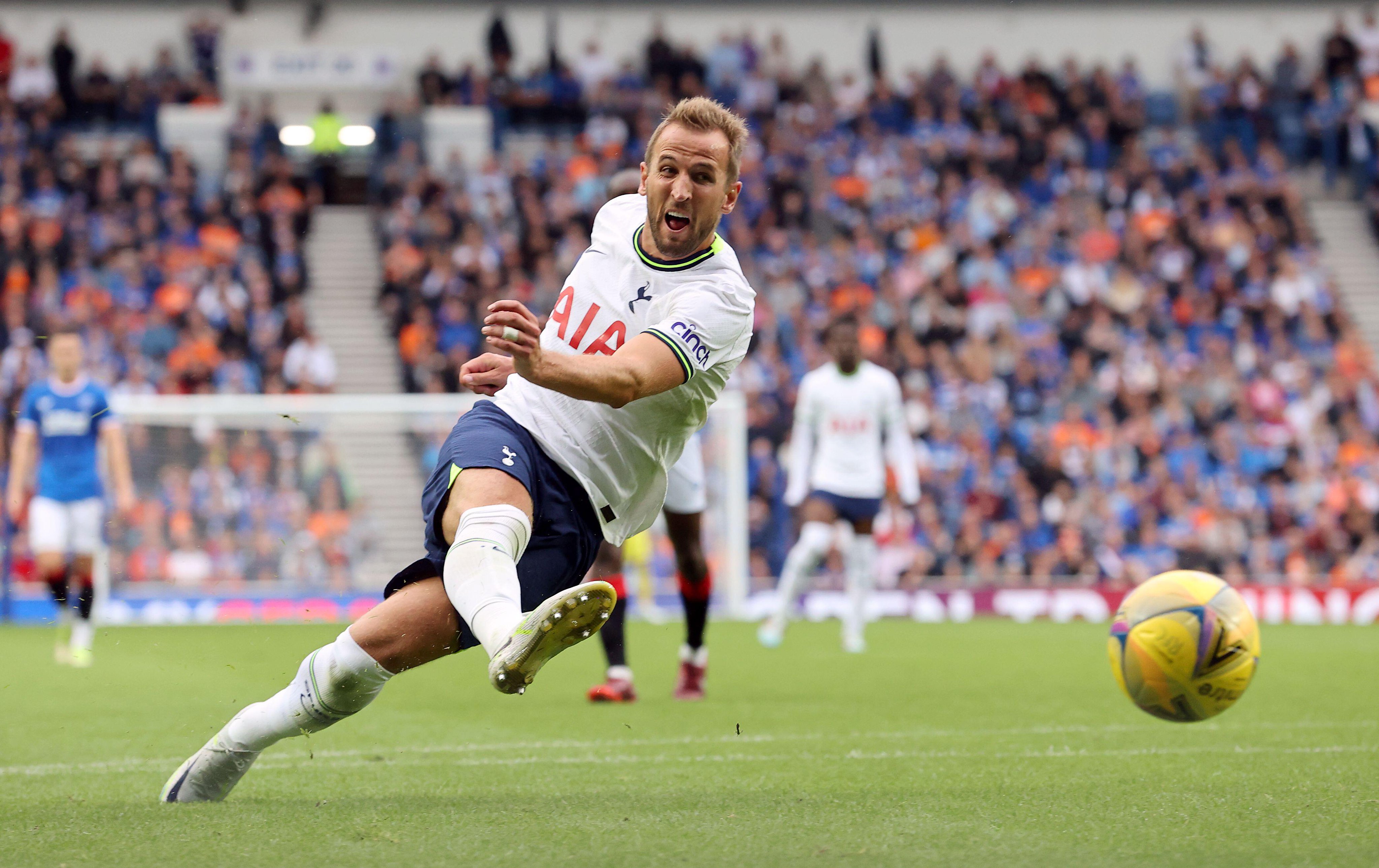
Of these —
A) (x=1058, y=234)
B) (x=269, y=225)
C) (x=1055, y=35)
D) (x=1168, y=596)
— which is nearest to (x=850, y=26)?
(x=1055, y=35)

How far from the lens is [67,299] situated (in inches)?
743

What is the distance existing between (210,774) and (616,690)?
3488 mm

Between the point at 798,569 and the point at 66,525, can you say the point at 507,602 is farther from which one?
the point at 66,525

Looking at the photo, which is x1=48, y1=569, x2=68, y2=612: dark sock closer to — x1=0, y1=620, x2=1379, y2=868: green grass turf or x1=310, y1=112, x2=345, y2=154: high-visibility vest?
x1=0, y1=620, x2=1379, y2=868: green grass turf

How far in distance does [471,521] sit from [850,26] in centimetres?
2344

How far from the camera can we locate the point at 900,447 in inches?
475

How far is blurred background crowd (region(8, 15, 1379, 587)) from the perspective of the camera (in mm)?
17859

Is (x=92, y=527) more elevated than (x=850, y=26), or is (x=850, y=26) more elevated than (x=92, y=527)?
(x=850, y=26)

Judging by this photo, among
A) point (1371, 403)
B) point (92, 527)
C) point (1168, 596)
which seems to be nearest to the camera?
point (1168, 596)

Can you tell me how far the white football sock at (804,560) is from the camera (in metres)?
11.8

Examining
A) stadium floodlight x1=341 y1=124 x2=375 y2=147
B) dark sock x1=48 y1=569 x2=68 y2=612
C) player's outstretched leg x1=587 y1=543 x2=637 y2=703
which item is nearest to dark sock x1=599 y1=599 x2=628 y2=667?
player's outstretched leg x1=587 y1=543 x2=637 y2=703

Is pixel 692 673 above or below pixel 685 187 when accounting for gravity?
below

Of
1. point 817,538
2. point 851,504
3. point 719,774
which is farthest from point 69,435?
point 719,774

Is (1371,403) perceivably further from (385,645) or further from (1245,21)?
(385,645)
